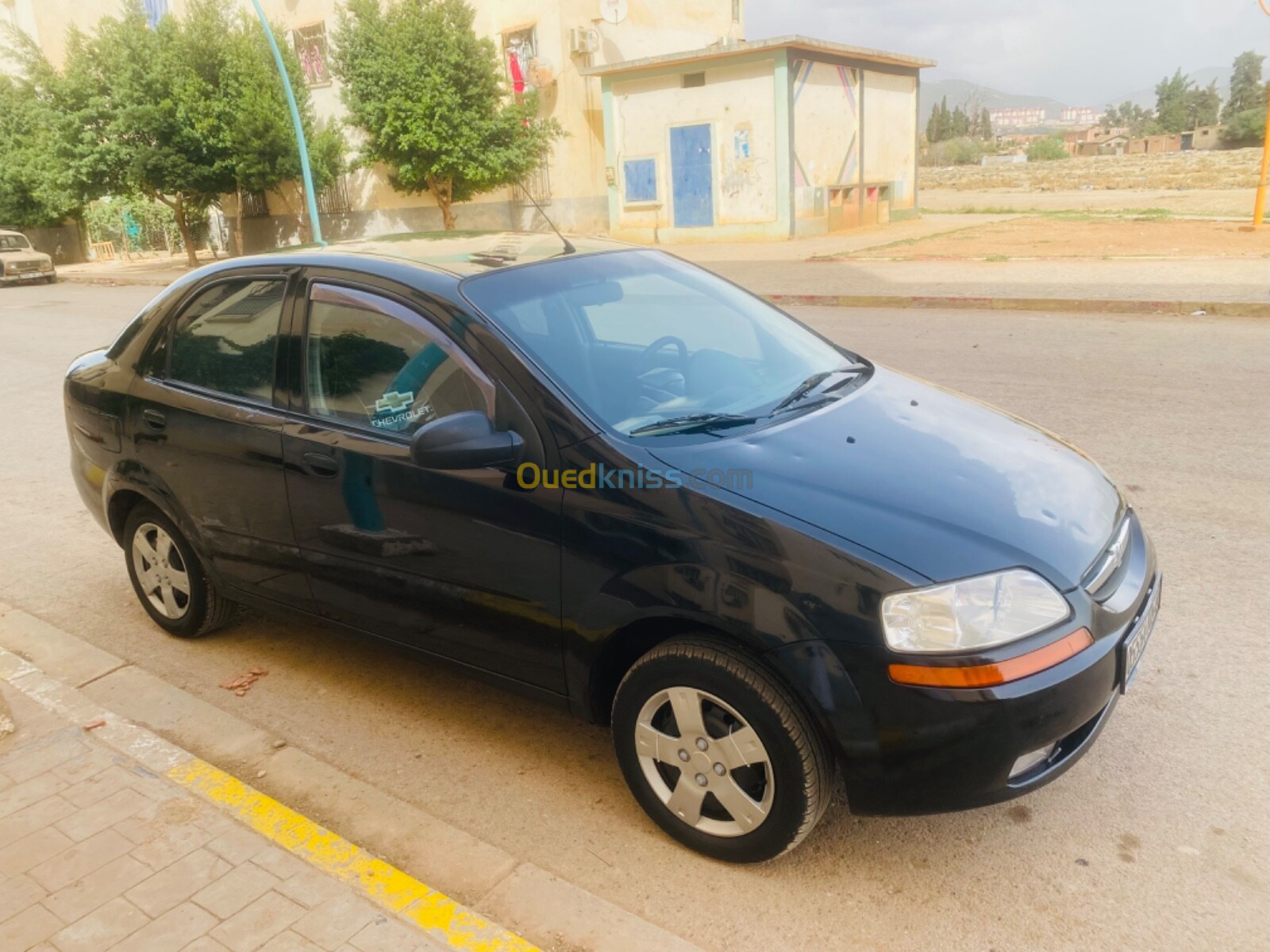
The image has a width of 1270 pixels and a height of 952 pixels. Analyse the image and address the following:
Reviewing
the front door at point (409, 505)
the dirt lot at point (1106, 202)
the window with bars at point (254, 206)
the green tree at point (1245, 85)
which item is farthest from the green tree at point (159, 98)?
the green tree at point (1245, 85)

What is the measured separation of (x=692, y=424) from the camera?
3.10 metres

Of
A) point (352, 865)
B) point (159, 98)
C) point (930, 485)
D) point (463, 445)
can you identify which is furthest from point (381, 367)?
point (159, 98)

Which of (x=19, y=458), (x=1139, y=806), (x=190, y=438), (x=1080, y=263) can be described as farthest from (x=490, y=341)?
(x=1080, y=263)

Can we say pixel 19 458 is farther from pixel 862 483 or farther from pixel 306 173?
pixel 306 173

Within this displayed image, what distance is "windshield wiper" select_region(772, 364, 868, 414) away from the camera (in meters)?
3.36

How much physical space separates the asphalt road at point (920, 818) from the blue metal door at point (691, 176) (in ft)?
64.2

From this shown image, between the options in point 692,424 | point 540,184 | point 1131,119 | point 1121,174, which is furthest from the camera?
point 1131,119

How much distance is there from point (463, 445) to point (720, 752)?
111cm

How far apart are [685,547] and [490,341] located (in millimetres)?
938

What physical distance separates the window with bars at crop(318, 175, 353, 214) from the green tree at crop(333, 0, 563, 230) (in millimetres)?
4280

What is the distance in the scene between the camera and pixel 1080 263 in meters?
15.3

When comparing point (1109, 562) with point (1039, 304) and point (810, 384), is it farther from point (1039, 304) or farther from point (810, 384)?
point (1039, 304)

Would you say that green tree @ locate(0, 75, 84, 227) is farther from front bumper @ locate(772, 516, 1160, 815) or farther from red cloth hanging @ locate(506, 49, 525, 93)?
front bumper @ locate(772, 516, 1160, 815)

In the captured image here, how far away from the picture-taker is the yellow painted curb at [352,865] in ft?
8.27
